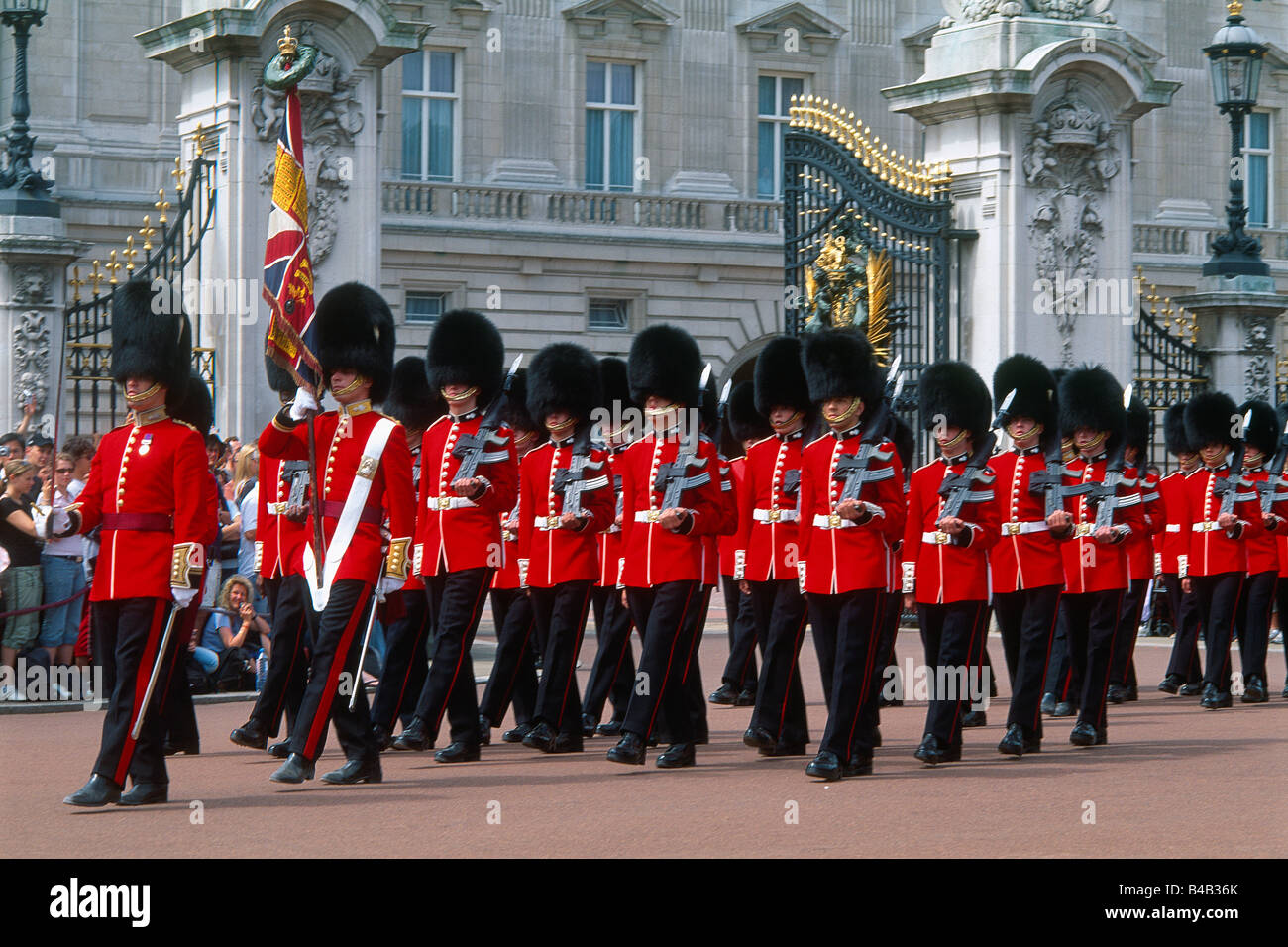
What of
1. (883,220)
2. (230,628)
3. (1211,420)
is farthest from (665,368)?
(883,220)

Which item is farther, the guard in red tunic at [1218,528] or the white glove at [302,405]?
the guard in red tunic at [1218,528]

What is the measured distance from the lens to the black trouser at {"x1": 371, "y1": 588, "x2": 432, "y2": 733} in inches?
326

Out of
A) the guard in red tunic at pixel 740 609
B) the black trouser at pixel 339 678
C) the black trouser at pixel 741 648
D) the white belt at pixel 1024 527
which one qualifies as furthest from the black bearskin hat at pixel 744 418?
the black trouser at pixel 339 678

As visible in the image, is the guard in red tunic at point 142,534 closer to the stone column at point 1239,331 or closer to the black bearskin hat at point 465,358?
the black bearskin hat at point 465,358

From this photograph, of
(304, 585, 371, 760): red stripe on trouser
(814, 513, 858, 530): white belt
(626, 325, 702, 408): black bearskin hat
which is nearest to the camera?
(304, 585, 371, 760): red stripe on trouser

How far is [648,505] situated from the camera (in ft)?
27.2

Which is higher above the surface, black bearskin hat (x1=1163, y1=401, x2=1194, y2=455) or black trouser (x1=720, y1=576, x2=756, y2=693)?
black bearskin hat (x1=1163, y1=401, x2=1194, y2=455)

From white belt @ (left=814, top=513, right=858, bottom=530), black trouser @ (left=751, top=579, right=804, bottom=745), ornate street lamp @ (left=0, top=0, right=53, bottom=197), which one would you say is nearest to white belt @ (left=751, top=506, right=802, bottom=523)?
black trouser @ (left=751, top=579, right=804, bottom=745)

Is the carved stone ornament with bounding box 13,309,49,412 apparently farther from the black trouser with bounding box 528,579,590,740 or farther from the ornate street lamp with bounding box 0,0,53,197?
the black trouser with bounding box 528,579,590,740

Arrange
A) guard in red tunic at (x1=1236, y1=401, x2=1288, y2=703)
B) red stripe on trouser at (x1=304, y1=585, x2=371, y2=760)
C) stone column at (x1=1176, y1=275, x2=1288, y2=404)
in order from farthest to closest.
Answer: stone column at (x1=1176, y1=275, x2=1288, y2=404) < guard in red tunic at (x1=1236, y1=401, x2=1288, y2=703) < red stripe on trouser at (x1=304, y1=585, x2=371, y2=760)

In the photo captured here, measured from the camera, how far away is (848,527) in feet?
25.1

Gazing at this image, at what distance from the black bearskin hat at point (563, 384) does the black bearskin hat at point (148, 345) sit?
171 cm

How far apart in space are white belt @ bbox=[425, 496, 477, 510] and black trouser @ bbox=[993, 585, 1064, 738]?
2105 millimetres

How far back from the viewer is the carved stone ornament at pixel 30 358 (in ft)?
39.8
